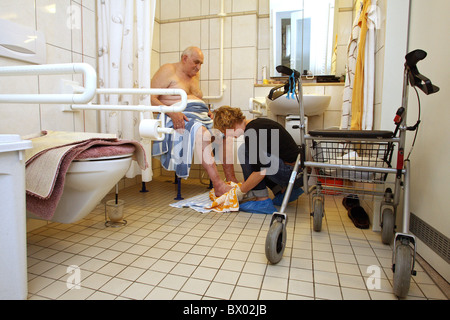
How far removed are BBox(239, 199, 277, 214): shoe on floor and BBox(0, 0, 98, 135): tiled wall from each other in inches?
42.2

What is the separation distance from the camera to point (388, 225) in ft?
4.28

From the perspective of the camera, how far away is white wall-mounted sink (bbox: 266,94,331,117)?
2.12 metres

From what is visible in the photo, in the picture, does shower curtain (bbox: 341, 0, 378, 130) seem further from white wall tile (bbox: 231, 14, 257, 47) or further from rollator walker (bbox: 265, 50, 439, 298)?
white wall tile (bbox: 231, 14, 257, 47)

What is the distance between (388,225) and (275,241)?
→ 0.59 metres

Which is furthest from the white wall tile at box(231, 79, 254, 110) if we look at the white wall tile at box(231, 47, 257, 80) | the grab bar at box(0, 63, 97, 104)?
the grab bar at box(0, 63, 97, 104)

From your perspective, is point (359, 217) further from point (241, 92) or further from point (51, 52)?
point (51, 52)

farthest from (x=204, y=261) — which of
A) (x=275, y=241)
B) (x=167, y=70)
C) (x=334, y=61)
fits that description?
(x=334, y=61)

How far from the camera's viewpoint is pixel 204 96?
2.79 m

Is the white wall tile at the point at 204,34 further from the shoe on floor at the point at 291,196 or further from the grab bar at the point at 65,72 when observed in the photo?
the grab bar at the point at 65,72

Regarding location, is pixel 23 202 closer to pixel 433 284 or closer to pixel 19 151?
pixel 19 151

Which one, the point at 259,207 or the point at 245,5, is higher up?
the point at 245,5

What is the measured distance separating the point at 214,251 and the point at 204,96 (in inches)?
72.5

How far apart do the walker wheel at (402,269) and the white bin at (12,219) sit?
113 centimetres

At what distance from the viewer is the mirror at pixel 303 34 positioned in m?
2.54
